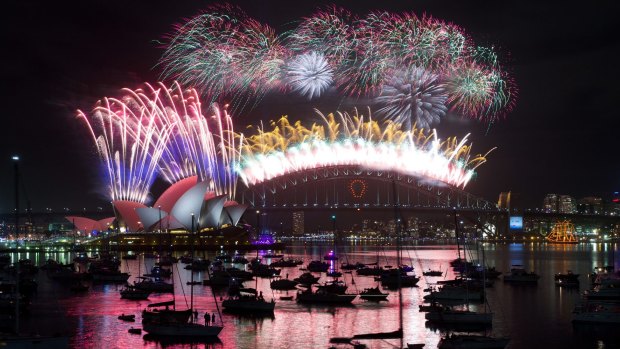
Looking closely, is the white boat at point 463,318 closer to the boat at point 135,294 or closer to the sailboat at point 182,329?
the sailboat at point 182,329

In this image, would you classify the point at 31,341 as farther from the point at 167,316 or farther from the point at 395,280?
the point at 395,280

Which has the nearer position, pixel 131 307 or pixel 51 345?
pixel 51 345

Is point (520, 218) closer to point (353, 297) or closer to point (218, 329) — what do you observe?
point (353, 297)

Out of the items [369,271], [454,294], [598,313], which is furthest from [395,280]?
[598,313]

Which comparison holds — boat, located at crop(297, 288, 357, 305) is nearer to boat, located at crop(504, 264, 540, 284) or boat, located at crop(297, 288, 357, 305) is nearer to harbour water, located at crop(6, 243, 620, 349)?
harbour water, located at crop(6, 243, 620, 349)

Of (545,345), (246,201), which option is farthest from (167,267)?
(246,201)

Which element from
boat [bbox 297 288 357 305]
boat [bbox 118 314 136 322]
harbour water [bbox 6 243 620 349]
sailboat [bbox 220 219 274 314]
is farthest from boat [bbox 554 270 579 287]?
boat [bbox 118 314 136 322]

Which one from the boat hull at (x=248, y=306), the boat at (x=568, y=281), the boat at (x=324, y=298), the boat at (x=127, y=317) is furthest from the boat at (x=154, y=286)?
the boat at (x=568, y=281)

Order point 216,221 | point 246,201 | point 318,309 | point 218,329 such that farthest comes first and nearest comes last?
point 246,201 → point 216,221 → point 318,309 → point 218,329
